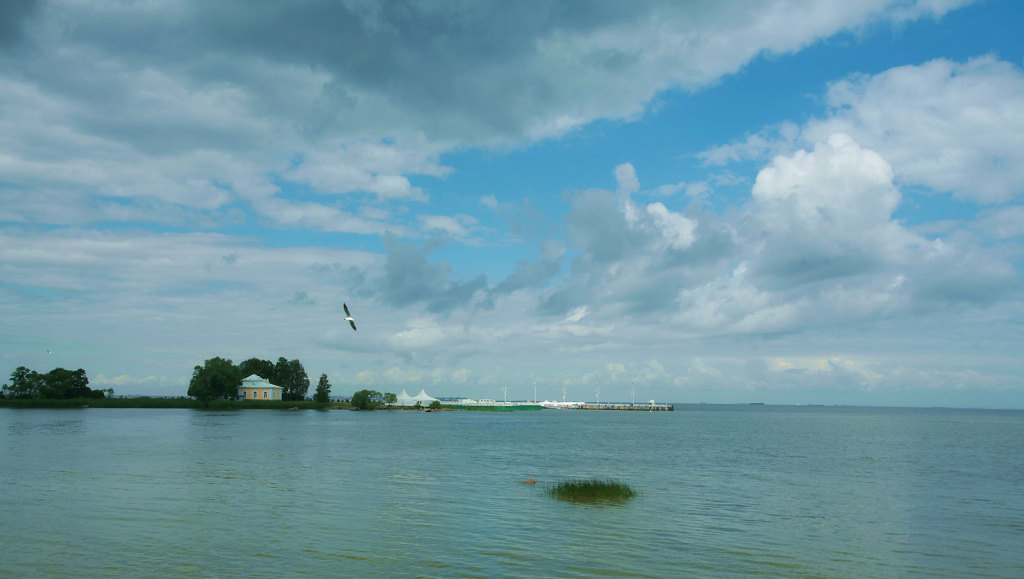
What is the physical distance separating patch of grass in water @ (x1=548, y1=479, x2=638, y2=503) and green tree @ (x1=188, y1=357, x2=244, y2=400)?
162776 millimetres

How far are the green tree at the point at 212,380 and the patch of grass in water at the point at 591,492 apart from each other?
162776 millimetres

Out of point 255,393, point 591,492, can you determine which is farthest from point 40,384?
point 591,492

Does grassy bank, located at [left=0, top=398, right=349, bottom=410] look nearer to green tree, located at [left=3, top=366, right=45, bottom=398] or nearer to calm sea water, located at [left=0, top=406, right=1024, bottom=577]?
green tree, located at [left=3, top=366, right=45, bottom=398]

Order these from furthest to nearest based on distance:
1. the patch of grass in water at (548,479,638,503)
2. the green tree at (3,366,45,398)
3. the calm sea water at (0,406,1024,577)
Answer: the green tree at (3,366,45,398), the patch of grass in water at (548,479,638,503), the calm sea water at (0,406,1024,577)

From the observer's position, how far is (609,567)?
2252 cm

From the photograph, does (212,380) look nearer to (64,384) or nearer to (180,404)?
(180,404)

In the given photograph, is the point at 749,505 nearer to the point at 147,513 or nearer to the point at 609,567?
the point at 609,567

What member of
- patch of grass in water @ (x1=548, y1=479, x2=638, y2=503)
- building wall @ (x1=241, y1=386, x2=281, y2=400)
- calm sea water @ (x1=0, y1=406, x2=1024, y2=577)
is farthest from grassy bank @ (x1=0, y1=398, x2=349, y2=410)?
patch of grass in water @ (x1=548, y1=479, x2=638, y2=503)

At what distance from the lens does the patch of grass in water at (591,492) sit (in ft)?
120

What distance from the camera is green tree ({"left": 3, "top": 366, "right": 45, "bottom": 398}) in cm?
16688

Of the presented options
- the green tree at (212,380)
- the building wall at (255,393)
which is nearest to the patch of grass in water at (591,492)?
the green tree at (212,380)

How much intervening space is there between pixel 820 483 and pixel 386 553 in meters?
35.1

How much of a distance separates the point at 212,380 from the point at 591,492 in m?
165

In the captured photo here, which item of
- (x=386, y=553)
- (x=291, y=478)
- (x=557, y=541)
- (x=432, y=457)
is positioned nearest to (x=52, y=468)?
(x=291, y=478)
